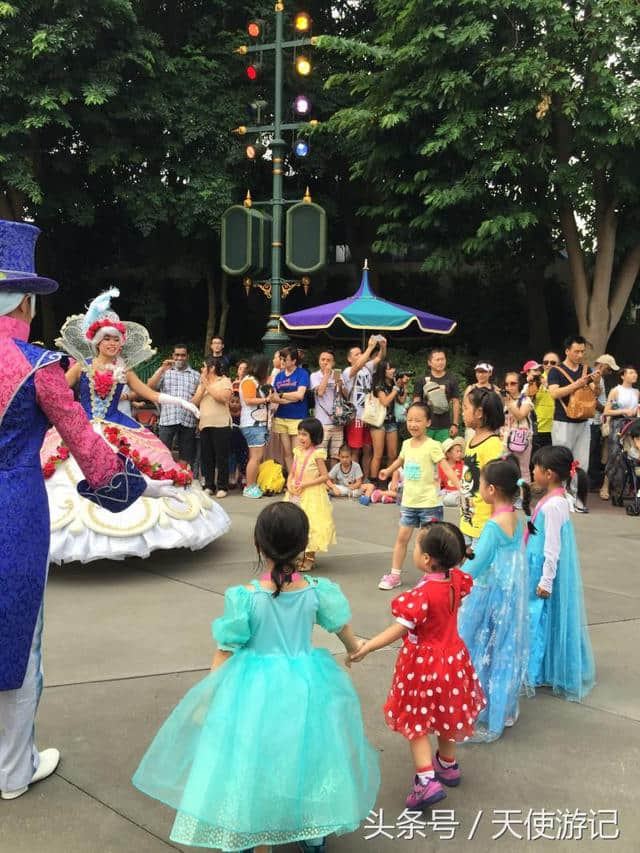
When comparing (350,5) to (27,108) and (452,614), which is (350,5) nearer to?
(27,108)

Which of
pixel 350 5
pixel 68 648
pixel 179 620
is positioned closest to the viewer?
pixel 68 648

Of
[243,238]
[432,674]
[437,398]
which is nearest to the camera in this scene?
[432,674]

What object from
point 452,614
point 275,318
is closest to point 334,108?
point 275,318

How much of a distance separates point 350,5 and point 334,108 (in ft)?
10.3

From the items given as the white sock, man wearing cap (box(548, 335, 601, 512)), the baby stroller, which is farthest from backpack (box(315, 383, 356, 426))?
the white sock

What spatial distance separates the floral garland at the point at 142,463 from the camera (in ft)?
21.9

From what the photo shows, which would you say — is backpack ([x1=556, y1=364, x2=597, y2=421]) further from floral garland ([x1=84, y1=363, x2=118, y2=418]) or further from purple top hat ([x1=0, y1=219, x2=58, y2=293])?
purple top hat ([x1=0, y1=219, x2=58, y2=293])

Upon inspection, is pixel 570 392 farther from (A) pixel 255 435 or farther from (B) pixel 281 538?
(B) pixel 281 538

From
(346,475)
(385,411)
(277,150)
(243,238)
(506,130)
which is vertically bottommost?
(346,475)

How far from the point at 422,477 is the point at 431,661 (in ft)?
10.4

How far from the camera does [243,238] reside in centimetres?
1388

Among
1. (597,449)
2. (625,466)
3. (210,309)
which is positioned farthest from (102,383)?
(210,309)

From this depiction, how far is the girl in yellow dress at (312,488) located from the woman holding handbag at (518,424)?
3557 millimetres

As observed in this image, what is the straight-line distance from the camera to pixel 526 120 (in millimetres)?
14047
